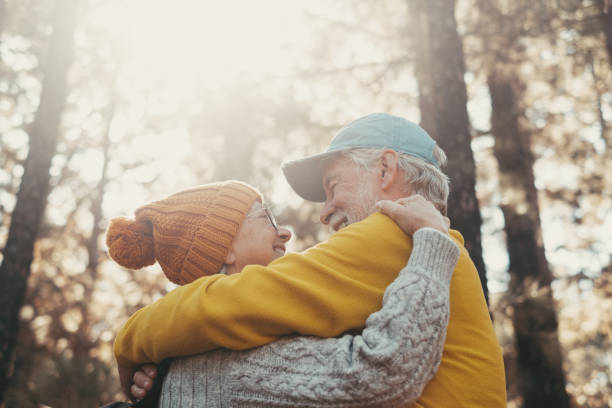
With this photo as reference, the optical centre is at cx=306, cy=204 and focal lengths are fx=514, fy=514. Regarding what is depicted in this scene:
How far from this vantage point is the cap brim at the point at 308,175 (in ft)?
8.20

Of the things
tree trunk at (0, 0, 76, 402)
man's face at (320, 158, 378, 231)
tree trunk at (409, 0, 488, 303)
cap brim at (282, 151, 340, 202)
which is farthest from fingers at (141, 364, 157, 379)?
tree trunk at (0, 0, 76, 402)

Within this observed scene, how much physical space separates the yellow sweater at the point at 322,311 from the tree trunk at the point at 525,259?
175 inches

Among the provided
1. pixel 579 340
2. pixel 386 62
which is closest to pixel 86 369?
pixel 386 62

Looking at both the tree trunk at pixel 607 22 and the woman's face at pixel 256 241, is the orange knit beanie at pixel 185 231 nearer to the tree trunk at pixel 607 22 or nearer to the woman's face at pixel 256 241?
the woman's face at pixel 256 241

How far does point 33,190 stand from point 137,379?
6.86 m

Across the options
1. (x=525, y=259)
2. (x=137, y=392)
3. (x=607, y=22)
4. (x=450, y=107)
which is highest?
(x=607, y=22)

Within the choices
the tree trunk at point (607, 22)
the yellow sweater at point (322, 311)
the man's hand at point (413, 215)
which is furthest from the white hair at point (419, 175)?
the tree trunk at point (607, 22)

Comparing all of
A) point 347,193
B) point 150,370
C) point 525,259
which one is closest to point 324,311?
point 150,370

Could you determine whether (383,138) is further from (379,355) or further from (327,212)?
(379,355)

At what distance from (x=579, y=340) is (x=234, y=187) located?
10009 mm

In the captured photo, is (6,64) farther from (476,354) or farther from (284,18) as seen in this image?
(476,354)

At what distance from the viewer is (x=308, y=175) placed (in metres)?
2.66

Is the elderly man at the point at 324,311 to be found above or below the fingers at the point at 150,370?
above

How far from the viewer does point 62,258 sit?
47.1 feet
